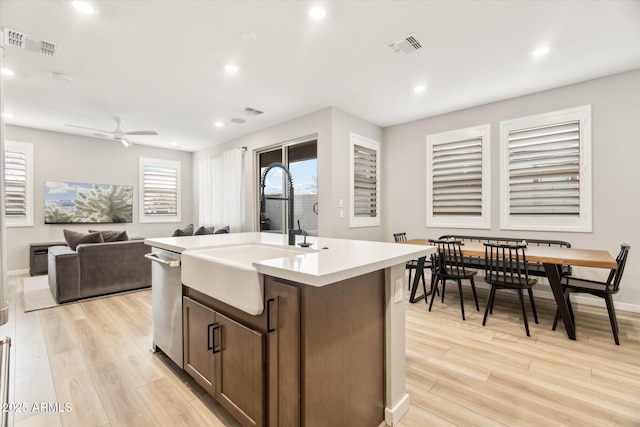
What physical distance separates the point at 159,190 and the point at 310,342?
717 cm

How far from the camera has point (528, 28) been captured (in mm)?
2521

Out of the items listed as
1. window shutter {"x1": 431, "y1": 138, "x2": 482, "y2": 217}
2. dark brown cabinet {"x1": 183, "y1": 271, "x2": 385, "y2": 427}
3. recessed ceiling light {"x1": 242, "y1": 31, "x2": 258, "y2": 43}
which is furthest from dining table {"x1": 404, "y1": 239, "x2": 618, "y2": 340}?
recessed ceiling light {"x1": 242, "y1": 31, "x2": 258, "y2": 43}

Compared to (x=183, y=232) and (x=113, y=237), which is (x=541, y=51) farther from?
(x=113, y=237)

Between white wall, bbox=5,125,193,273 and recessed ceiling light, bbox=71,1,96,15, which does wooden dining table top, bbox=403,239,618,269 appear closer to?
recessed ceiling light, bbox=71,1,96,15

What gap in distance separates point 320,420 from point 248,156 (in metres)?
5.30

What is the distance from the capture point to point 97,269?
3934 millimetres

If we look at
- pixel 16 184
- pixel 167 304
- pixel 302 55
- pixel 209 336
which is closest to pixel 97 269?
pixel 167 304

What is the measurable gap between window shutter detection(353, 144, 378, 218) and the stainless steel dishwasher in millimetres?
3090

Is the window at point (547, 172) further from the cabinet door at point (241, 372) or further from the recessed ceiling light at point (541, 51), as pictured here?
the cabinet door at point (241, 372)

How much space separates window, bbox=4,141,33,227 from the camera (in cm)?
520

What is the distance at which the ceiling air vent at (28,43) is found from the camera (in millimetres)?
2525

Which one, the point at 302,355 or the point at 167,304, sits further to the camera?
the point at 167,304

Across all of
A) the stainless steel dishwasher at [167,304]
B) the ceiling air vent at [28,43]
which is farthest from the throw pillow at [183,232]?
the ceiling air vent at [28,43]

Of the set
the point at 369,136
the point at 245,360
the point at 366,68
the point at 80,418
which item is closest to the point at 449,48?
the point at 366,68
